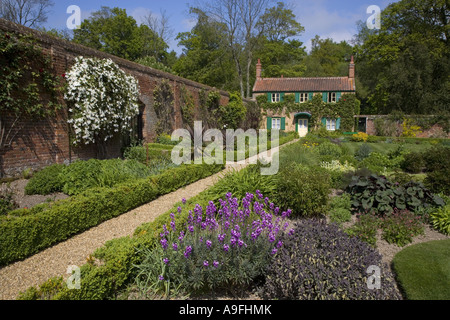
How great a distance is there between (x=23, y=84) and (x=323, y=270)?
23.4 feet

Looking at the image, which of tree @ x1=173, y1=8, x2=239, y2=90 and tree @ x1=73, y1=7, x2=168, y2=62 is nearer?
tree @ x1=173, y1=8, x2=239, y2=90

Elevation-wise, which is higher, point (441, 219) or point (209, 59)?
point (209, 59)

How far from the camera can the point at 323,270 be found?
277cm

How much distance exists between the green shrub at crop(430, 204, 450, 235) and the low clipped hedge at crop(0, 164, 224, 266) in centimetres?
524

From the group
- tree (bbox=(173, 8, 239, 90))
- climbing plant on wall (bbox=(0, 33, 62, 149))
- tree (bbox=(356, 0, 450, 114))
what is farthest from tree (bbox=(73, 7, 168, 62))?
climbing plant on wall (bbox=(0, 33, 62, 149))

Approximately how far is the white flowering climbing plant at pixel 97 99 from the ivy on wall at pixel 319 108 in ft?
57.9

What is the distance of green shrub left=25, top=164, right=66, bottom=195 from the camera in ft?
18.5

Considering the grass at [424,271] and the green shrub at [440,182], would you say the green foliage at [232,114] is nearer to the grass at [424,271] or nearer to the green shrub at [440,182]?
the green shrub at [440,182]

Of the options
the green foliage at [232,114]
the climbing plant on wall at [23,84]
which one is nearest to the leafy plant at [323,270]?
the climbing plant on wall at [23,84]

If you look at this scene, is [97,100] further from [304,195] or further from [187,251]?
[187,251]

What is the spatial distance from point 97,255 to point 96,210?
153 cm

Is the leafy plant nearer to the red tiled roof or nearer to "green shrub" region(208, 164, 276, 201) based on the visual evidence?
"green shrub" region(208, 164, 276, 201)

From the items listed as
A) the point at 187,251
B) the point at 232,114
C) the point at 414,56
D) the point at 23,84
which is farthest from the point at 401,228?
the point at 414,56
